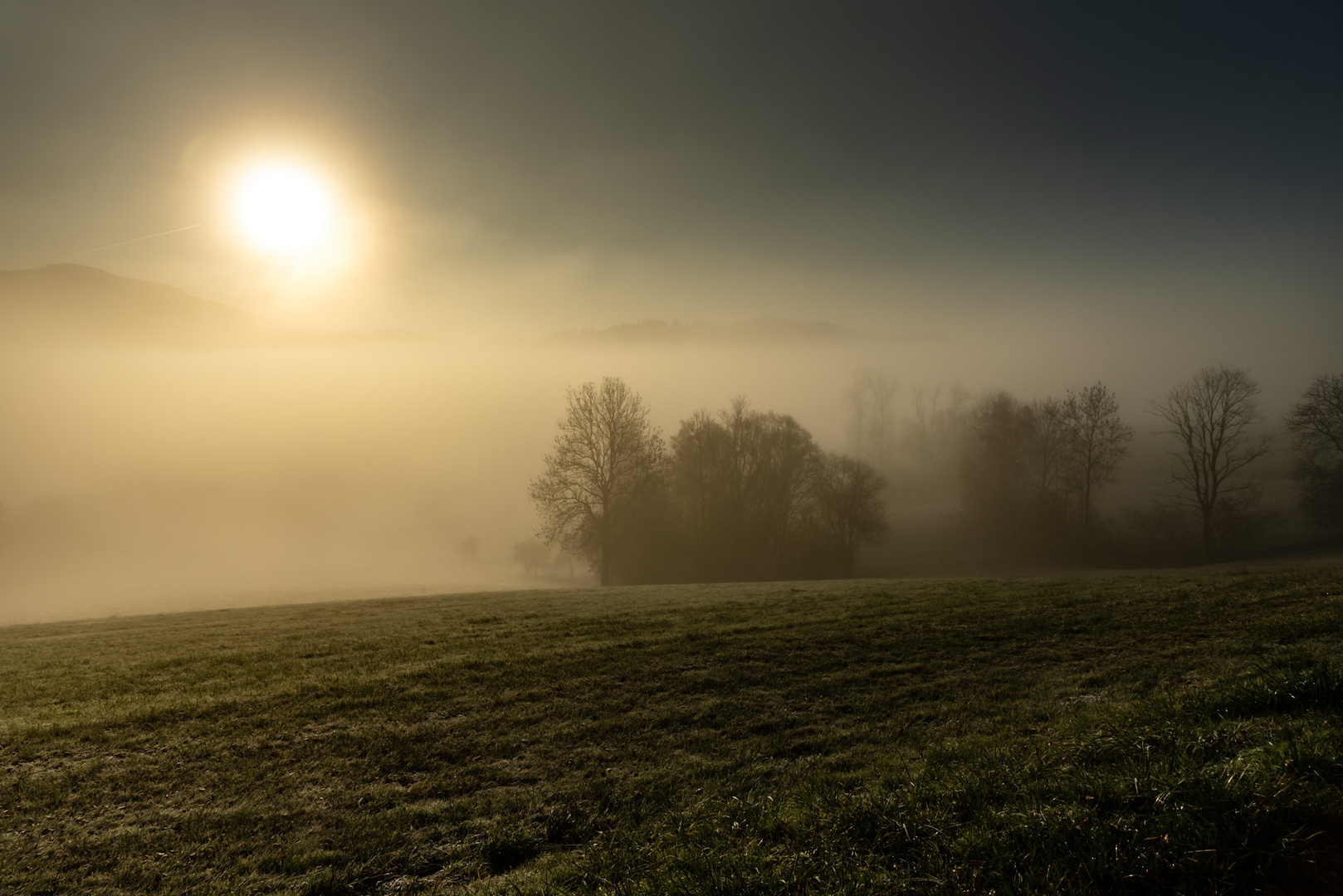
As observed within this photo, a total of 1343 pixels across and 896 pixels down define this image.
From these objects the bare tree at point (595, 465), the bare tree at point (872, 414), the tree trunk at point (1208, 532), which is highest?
the bare tree at point (872, 414)

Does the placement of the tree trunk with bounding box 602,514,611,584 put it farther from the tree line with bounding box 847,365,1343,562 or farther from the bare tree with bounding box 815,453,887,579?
the tree line with bounding box 847,365,1343,562

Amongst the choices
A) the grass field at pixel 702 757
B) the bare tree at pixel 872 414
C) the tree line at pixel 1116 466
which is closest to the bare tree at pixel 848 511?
the tree line at pixel 1116 466

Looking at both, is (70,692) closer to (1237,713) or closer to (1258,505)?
(1237,713)

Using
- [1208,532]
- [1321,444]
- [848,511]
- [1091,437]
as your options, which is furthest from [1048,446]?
[848,511]

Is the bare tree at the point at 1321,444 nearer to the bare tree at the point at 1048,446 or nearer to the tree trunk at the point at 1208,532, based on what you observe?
the tree trunk at the point at 1208,532

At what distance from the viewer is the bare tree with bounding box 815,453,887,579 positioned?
61.3m

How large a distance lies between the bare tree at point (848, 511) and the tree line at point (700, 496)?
0.39 ft

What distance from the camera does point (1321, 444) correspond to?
59.3 meters

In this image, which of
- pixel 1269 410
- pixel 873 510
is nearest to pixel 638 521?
pixel 873 510

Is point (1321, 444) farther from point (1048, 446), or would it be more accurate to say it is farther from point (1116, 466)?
point (1048, 446)

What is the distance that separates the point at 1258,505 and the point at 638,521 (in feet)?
217

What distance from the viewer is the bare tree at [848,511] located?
61.3 meters

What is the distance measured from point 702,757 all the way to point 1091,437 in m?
74.6

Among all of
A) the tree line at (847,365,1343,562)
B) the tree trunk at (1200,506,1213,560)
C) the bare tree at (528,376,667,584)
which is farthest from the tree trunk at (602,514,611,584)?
the tree trunk at (1200,506,1213,560)
